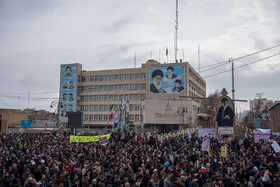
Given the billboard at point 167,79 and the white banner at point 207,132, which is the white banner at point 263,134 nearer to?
the white banner at point 207,132

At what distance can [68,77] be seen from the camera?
8044cm

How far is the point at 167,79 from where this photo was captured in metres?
67.6

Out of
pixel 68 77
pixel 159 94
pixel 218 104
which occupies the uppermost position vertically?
pixel 68 77

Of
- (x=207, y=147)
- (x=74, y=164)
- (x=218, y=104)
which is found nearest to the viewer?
(x=74, y=164)

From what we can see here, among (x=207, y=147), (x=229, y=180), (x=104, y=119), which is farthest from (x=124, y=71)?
(x=229, y=180)

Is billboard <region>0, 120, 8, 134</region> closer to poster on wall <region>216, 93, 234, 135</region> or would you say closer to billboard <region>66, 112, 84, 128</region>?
billboard <region>66, 112, 84, 128</region>

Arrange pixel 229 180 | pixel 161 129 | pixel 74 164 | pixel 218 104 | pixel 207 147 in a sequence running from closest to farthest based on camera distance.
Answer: pixel 229 180 < pixel 74 164 < pixel 207 147 < pixel 218 104 < pixel 161 129

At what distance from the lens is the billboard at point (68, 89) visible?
7962cm

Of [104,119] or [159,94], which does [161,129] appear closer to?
→ [159,94]

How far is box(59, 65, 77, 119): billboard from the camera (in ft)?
261

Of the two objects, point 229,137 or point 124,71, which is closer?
point 229,137

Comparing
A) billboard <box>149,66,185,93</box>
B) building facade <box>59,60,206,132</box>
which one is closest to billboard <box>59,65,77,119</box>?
building facade <box>59,60,206,132</box>

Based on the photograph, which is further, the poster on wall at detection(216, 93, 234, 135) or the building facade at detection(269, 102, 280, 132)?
the building facade at detection(269, 102, 280, 132)

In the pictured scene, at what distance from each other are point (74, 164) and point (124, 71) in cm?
6238
